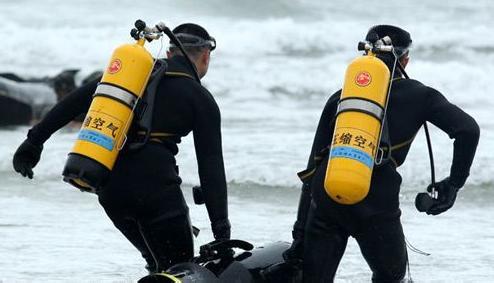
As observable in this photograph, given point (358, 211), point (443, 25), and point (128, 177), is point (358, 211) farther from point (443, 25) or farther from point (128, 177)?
point (443, 25)

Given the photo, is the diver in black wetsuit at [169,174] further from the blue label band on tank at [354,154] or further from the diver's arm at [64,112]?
the blue label band on tank at [354,154]

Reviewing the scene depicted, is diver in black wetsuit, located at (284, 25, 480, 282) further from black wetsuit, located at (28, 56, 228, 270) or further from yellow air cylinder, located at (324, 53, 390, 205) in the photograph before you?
black wetsuit, located at (28, 56, 228, 270)

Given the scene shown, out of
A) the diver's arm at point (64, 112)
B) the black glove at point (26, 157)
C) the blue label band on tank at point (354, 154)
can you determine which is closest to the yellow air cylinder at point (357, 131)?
the blue label band on tank at point (354, 154)

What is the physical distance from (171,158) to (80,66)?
18232 mm

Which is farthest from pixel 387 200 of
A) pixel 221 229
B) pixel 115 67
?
pixel 115 67

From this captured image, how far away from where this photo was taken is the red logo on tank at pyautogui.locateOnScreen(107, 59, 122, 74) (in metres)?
5.19

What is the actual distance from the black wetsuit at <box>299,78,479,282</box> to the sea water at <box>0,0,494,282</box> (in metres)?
1.32

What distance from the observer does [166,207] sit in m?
5.51

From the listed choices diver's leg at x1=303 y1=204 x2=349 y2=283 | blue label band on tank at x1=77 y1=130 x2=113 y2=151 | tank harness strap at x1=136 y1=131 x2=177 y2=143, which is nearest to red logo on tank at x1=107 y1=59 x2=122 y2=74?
blue label band on tank at x1=77 y1=130 x2=113 y2=151

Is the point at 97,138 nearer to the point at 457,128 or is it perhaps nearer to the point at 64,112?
the point at 64,112

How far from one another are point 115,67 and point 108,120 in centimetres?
24

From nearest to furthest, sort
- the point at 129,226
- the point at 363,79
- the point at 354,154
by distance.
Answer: the point at 354,154
the point at 363,79
the point at 129,226

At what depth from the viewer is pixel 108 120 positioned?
16.9ft

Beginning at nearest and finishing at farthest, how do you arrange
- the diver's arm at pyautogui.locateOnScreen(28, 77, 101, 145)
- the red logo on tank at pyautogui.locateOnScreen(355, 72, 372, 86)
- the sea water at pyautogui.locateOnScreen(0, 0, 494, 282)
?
the red logo on tank at pyautogui.locateOnScreen(355, 72, 372, 86) < the diver's arm at pyautogui.locateOnScreen(28, 77, 101, 145) < the sea water at pyautogui.locateOnScreen(0, 0, 494, 282)
